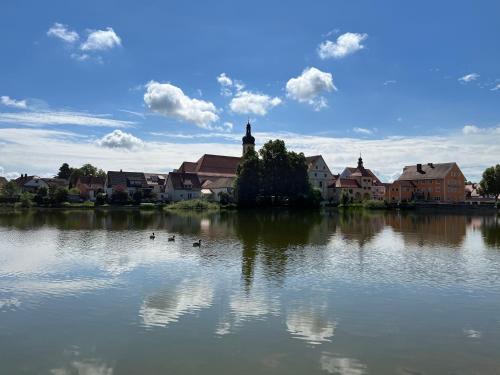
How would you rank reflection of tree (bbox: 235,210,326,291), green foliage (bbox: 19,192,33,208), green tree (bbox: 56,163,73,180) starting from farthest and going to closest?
1. green tree (bbox: 56,163,73,180)
2. green foliage (bbox: 19,192,33,208)
3. reflection of tree (bbox: 235,210,326,291)

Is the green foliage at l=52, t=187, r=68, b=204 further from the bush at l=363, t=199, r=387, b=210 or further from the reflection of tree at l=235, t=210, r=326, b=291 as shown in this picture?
the reflection of tree at l=235, t=210, r=326, b=291

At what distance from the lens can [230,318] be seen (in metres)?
13.4

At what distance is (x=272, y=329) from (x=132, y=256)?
46.9 ft

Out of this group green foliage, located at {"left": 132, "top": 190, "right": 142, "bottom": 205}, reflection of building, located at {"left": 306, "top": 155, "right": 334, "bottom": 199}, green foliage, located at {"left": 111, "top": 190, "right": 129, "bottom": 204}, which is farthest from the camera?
reflection of building, located at {"left": 306, "top": 155, "right": 334, "bottom": 199}

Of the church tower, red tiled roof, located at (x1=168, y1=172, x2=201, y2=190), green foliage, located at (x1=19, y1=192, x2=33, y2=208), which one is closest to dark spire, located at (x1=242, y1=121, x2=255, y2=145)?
the church tower

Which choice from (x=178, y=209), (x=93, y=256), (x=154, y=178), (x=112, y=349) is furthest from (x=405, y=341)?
(x=154, y=178)

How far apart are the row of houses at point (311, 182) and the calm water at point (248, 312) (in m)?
72.9

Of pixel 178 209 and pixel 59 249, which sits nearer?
pixel 59 249

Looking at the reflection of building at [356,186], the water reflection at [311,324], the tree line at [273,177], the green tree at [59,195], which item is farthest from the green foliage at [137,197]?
the water reflection at [311,324]

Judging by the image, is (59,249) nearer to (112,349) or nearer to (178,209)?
(112,349)

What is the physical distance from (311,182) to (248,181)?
78.1 feet

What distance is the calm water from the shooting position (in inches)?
408

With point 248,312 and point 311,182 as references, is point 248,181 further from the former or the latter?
point 248,312

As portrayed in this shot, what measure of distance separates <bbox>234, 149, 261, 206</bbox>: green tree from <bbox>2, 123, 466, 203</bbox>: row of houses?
49.9ft
